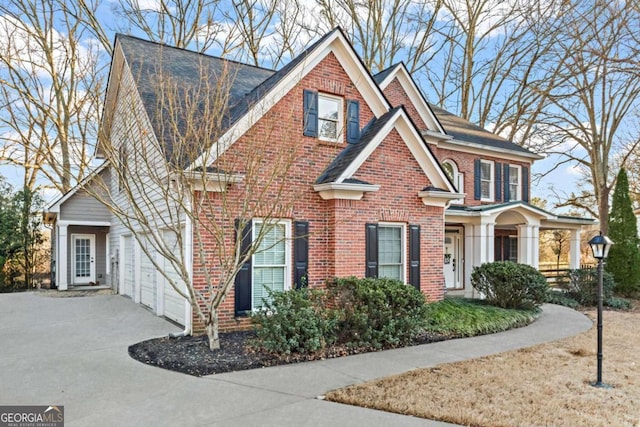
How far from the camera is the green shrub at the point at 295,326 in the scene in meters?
6.79

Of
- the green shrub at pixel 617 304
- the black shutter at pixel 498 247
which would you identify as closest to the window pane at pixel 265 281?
the green shrub at pixel 617 304

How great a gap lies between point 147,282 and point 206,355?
17.6ft

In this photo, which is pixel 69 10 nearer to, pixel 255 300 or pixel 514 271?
pixel 255 300

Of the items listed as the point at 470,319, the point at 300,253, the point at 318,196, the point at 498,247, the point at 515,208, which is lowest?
the point at 470,319

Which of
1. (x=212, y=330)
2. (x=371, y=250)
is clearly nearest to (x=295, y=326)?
(x=212, y=330)

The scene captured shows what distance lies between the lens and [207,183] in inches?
319

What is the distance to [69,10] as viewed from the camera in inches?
757

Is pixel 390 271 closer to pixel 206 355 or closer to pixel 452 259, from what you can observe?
pixel 206 355

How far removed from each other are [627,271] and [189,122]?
16607 millimetres

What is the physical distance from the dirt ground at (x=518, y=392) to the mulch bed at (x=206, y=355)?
5.14 ft

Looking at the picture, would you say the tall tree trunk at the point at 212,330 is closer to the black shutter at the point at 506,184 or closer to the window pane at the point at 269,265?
the window pane at the point at 269,265

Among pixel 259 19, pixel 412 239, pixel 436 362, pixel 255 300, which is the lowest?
pixel 436 362

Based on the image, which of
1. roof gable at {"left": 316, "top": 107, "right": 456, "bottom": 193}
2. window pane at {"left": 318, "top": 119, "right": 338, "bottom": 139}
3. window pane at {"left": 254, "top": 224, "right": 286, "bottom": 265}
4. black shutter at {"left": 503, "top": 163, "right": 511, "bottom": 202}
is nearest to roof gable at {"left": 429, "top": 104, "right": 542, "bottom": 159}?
black shutter at {"left": 503, "top": 163, "right": 511, "bottom": 202}

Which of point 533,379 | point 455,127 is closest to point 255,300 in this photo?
point 533,379
